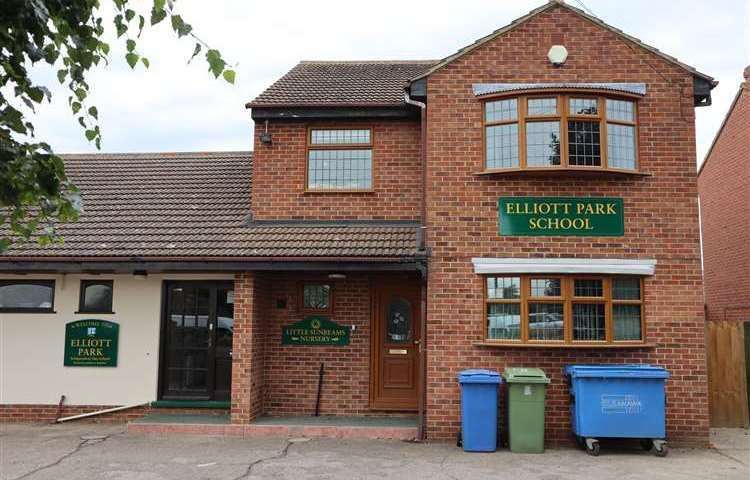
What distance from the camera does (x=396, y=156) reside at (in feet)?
37.4

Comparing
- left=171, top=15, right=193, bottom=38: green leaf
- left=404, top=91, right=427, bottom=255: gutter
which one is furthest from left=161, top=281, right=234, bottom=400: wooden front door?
left=171, top=15, right=193, bottom=38: green leaf

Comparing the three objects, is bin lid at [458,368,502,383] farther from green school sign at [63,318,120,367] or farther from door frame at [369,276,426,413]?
green school sign at [63,318,120,367]

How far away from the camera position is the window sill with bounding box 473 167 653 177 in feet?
31.5

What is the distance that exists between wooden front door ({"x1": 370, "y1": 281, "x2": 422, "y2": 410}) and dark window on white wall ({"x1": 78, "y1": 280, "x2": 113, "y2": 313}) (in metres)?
4.58

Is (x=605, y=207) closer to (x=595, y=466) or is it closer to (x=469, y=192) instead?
(x=469, y=192)

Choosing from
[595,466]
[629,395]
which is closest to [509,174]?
[629,395]

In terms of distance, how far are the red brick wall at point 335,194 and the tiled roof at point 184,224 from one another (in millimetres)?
303

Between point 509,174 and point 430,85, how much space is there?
74.4 inches

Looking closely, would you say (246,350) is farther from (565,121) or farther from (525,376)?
(565,121)

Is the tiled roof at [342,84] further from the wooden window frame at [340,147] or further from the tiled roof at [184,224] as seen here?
the tiled roof at [184,224]

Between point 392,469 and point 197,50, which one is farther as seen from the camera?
point 392,469

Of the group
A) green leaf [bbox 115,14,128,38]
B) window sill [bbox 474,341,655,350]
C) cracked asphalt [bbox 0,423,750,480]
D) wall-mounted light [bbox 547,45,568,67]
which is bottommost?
cracked asphalt [bbox 0,423,750,480]

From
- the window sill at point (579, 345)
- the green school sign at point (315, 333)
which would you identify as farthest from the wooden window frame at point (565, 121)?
the green school sign at point (315, 333)

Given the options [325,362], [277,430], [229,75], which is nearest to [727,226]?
[325,362]
